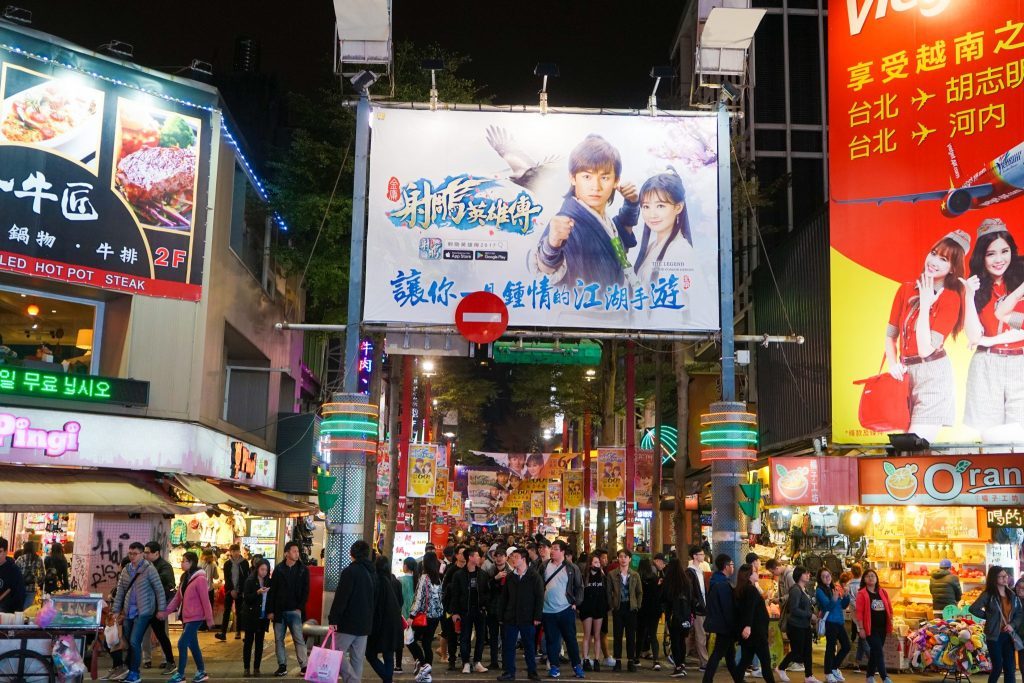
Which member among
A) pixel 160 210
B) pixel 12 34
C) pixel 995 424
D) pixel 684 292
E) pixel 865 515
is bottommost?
pixel 865 515

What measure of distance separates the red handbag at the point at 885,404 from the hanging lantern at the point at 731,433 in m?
6.69

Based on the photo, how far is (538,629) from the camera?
1808cm

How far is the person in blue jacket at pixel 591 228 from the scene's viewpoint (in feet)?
61.0

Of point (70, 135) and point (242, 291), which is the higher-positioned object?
point (70, 135)

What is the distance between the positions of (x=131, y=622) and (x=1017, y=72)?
20039 millimetres

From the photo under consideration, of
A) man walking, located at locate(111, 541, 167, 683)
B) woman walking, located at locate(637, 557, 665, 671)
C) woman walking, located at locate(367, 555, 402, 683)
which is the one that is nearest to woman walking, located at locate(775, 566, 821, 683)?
woman walking, located at locate(637, 557, 665, 671)

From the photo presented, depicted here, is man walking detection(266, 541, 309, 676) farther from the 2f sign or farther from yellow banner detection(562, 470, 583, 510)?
yellow banner detection(562, 470, 583, 510)

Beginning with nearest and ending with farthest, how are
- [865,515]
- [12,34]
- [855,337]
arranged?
[12,34], [865,515], [855,337]

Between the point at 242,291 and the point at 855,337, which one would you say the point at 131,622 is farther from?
the point at 855,337

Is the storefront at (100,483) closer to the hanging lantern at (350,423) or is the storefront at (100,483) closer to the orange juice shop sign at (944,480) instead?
the hanging lantern at (350,423)

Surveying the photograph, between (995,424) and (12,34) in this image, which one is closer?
(12,34)

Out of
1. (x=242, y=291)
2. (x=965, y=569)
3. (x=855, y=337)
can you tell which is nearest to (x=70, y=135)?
(x=242, y=291)

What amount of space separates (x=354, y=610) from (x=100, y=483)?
9061mm

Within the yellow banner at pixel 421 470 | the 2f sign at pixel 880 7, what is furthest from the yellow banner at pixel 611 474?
the 2f sign at pixel 880 7
